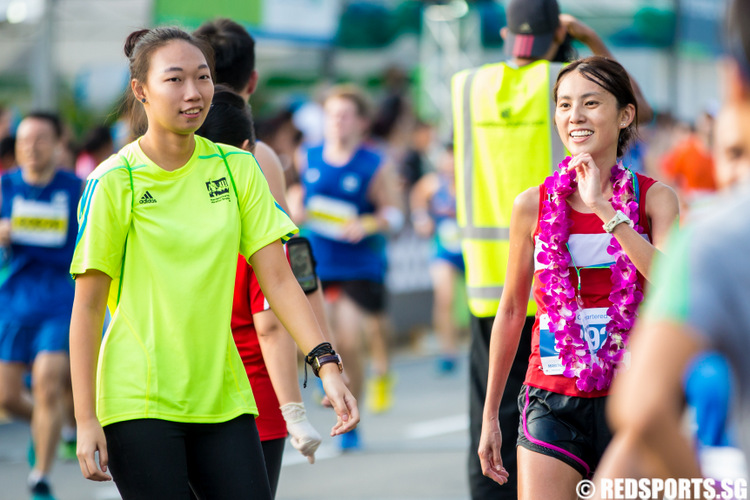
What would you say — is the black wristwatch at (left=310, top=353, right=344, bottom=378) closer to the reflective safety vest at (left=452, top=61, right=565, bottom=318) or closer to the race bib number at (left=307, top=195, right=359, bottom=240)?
the reflective safety vest at (left=452, top=61, right=565, bottom=318)

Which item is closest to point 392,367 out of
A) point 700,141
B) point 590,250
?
point 700,141

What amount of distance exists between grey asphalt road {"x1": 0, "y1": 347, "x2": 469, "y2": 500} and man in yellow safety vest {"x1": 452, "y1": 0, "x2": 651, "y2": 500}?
2214mm

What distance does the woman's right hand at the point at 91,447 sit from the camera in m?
2.91

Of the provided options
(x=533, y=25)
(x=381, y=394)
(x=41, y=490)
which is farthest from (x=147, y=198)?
(x=381, y=394)

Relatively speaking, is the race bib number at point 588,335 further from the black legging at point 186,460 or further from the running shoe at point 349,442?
the running shoe at point 349,442

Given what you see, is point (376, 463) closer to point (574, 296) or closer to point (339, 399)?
point (574, 296)

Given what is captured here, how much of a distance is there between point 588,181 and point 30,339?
443 centimetres

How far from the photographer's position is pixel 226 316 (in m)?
3.14

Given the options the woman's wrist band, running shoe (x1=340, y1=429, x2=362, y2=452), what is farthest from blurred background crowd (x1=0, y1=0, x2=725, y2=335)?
running shoe (x1=340, y1=429, x2=362, y2=452)

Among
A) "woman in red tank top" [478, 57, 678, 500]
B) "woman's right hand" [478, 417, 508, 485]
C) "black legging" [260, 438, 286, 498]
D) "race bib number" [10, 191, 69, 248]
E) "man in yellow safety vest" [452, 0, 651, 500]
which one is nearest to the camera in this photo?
"woman in red tank top" [478, 57, 678, 500]

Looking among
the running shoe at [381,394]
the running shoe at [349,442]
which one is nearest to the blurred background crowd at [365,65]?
the running shoe at [381,394]

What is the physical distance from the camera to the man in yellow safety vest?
421cm

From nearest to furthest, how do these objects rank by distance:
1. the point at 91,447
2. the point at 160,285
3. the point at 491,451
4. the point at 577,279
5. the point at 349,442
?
1. the point at 91,447
2. the point at 160,285
3. the point at 577,279
4. the point at 491,451
5. the point at 349,442

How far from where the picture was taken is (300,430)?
3.49 metres
